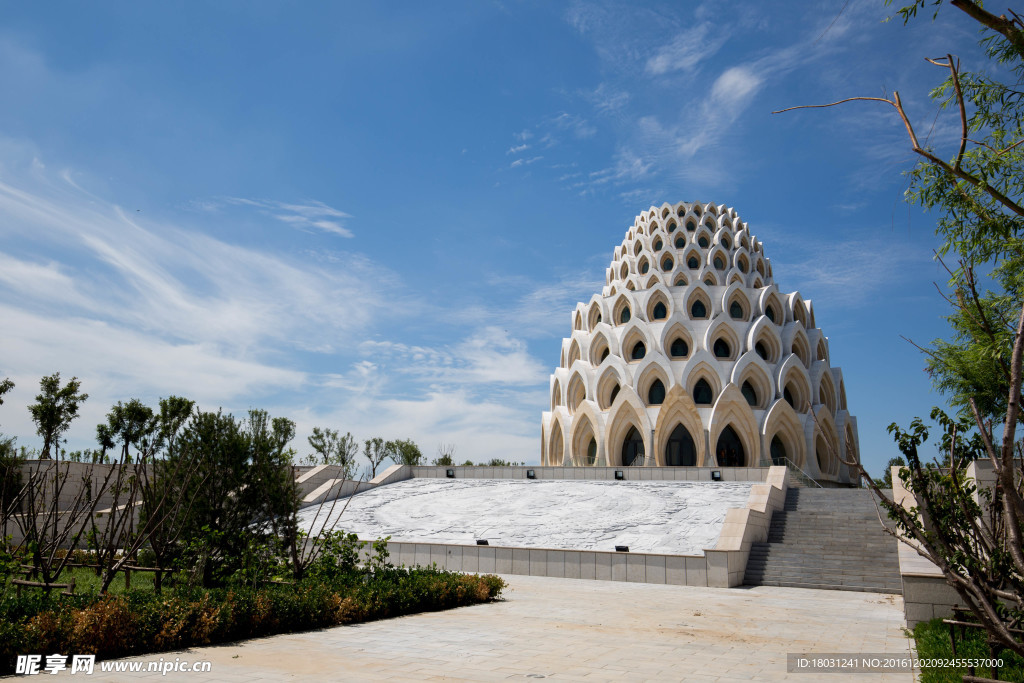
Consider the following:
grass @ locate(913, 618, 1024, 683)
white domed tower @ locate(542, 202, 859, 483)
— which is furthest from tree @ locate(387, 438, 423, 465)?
grass @ locate(913, 618, 1024, 683)

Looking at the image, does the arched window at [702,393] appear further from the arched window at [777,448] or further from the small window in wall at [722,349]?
the arched window at [777,448]

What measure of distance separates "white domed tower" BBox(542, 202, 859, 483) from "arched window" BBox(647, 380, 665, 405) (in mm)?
94

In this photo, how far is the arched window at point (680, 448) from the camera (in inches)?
1479

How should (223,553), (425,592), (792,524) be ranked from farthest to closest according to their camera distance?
(792,524), (223,553), (425,592)

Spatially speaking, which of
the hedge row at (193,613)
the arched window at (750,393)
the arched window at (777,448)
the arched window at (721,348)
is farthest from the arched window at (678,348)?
the hedge row at (193,613)

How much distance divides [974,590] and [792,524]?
686 inches

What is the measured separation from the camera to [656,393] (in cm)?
3922

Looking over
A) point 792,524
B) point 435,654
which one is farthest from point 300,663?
point 792,524

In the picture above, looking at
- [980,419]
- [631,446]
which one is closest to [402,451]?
[631,446]

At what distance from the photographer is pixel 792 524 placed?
61.2 feet

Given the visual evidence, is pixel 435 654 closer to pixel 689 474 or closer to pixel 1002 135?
pixel 1002 135

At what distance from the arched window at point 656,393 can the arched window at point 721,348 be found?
3813 millimetres

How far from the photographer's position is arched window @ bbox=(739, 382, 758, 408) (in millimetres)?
38094

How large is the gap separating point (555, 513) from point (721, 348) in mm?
22503
